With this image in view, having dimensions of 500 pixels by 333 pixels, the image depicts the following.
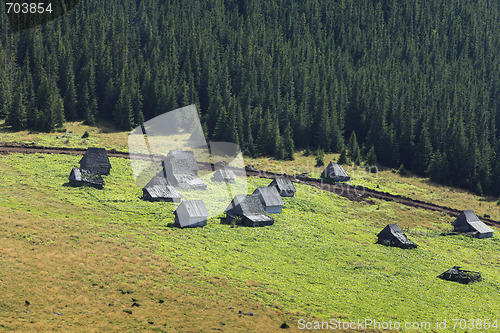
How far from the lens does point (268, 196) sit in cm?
7569

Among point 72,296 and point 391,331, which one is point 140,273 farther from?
point 391,331

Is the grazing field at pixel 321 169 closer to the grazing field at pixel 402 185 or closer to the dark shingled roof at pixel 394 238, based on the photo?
the grazing field at pixel 402 185

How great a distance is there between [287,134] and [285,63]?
129 ft

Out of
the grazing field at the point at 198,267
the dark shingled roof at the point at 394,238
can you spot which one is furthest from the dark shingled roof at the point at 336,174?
the dark shingled roof at the point at 394,238

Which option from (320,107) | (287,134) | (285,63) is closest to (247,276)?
(287,134)

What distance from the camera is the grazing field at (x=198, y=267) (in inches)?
1638

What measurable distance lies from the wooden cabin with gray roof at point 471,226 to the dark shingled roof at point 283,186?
23.3m

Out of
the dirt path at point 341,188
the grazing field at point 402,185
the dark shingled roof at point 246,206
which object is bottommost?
the grazing field at point 402,185

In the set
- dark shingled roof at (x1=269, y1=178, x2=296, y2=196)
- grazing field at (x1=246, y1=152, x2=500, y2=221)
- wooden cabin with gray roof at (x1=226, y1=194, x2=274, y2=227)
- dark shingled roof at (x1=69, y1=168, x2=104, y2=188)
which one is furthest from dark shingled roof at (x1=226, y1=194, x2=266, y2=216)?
grazing field at (x1=246, y1=152, x2=500, y2=221)

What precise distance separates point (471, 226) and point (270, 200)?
27902 mm

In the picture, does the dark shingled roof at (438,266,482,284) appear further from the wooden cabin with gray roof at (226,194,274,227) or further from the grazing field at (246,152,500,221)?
the grazing field at (246,152,500,221)

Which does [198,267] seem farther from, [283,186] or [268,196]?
[283,186]

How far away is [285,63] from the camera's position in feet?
497

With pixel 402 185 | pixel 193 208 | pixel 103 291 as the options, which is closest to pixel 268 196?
pixel 193 208
